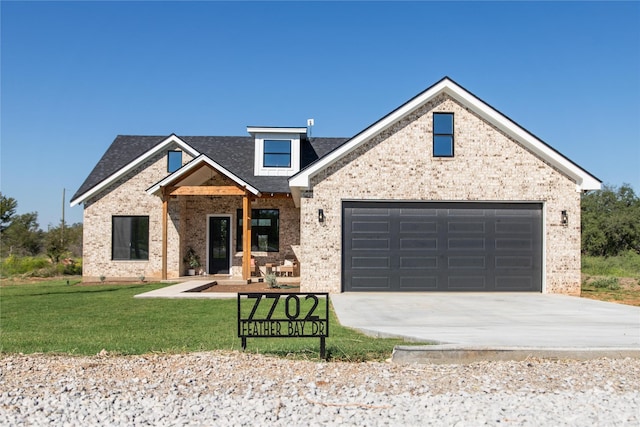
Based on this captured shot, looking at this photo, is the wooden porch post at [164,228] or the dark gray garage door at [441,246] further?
the wooden porch post at [164,228]

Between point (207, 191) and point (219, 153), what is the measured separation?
4843mm

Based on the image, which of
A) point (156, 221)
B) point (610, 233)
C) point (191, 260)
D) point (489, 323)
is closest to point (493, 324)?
point (489, 323)

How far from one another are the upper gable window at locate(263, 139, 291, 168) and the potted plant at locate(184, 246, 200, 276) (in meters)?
4.60

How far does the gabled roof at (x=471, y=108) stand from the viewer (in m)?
16.2

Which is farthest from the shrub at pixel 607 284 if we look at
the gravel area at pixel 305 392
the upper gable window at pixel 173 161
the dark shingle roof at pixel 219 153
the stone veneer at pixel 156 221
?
the upper gable window at pixel 173 161

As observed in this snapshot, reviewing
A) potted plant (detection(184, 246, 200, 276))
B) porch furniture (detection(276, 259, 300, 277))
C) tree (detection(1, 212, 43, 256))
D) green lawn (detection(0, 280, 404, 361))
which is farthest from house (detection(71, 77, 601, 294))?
tree (detection(1, 212, 43, 256))

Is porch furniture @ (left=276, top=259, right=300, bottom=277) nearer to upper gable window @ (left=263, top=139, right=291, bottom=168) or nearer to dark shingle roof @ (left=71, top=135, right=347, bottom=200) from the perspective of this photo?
dark shingle roof @ (left=71, top=135, right=347, bottom=200)

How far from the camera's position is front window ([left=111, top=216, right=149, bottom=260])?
875 inches

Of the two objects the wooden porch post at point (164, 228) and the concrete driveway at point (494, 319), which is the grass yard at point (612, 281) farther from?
the wooden porch post at point (164, 228)

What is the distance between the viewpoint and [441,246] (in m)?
16.6

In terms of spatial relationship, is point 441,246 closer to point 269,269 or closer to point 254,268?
point 269,269

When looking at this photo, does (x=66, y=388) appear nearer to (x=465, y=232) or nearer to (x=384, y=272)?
(x=384, y=272)

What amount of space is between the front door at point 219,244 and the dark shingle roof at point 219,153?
6.86ft

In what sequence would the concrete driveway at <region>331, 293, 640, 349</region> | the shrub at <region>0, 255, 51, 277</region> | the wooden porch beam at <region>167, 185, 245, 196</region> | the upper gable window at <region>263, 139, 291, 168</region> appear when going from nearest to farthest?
the concrete driveway at <region>331, 293, 640, 349</region> < the wooden porch beam at <region>167, 185, 245, 196</region> < the upper gable window at <region>263, 139, 291, 168</region> < the shrub at <region>0, 255, 51, 277</region>
